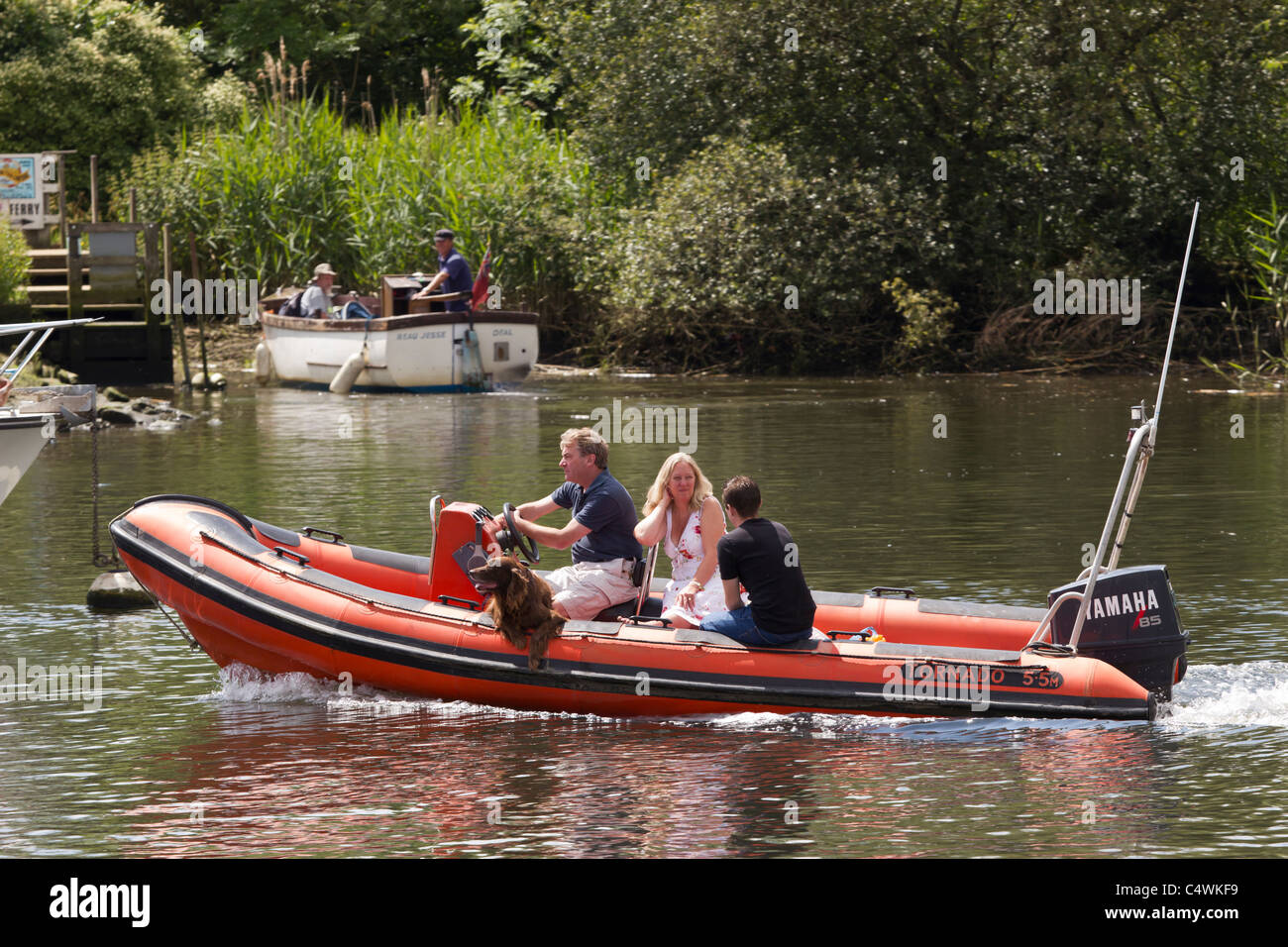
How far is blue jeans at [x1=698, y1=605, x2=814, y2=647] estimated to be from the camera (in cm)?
870

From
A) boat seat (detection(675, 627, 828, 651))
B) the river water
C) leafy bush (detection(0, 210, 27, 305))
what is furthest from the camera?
leafy bush (detection(0, 210, 27, 305))

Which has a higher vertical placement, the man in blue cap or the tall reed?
the tall reed

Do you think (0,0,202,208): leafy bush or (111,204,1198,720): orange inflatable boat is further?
(0,0,202,208): leafy bush

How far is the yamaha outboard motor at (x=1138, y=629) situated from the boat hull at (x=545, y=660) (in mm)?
253

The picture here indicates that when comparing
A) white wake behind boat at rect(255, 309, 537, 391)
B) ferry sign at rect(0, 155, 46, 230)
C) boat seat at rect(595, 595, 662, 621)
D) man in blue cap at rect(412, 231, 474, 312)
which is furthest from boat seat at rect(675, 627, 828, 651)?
ferry sign at rect(0, 155, 46, 230)

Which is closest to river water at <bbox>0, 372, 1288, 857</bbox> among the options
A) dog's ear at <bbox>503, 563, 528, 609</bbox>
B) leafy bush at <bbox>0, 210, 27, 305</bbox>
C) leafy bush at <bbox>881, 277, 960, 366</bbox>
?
dog's ear at <bbox>503, 563, 528, 609</bbox>

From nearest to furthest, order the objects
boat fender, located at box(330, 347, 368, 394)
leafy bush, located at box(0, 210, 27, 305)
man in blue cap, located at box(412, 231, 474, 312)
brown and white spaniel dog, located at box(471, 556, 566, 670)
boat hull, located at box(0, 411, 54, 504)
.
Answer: brown and white spaniel dog, located at box(471, 556, 566, 670) → boat hull, located at box(0, 411, 54, 504) → leafy bush, located at box(0, 210, 27, 305) → man in blue cap, located at box(412, 231, 474, 312) → boat fender, located at box(330, 347, 368, 394)

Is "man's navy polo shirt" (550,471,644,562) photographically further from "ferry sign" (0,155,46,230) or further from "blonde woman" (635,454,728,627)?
"ferry sign" (0,155,46,230)

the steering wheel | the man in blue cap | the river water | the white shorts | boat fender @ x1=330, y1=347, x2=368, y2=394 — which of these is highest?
the man in blue cap

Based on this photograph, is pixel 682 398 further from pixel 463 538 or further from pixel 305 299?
pixel 463 538

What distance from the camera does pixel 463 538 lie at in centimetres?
966

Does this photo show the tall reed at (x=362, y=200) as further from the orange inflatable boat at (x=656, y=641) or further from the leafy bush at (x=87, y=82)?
the orange inflatable boat at (x=656, y=641)

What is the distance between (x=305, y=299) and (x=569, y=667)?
62.1ft

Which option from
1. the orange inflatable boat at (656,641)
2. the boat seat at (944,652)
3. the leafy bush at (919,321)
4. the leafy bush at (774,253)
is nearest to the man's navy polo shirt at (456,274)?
the leafy bush at (774,253)
